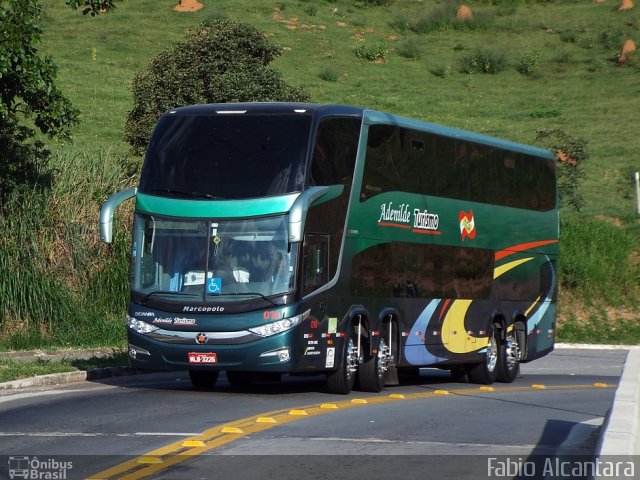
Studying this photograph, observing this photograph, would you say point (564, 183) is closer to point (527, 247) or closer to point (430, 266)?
point (527, 247)

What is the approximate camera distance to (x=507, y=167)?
1012 inches

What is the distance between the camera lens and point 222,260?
61.4ft

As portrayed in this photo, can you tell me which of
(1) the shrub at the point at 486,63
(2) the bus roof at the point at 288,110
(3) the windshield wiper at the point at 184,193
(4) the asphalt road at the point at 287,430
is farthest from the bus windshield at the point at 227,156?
(1) the shrub at the point at 486,63

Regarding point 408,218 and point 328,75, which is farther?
point 328,75

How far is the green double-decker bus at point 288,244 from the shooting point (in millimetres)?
18609

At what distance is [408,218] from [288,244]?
3.66m

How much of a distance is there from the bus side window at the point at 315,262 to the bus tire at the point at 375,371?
6.30ft

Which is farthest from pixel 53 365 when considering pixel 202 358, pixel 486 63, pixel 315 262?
pixel 486 63

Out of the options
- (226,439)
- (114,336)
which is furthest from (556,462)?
(114,336)

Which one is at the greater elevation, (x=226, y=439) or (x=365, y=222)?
(x=365, y=222)

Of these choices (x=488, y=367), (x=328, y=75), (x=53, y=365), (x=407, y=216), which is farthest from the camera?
(x=328, y=75)

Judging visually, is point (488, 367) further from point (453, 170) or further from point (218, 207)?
point (218, 207)

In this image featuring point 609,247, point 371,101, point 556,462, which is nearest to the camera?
point 556,462

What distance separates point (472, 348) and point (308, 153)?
6.96 meters
